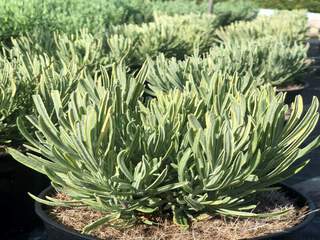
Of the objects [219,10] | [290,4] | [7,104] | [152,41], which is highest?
[7,104]

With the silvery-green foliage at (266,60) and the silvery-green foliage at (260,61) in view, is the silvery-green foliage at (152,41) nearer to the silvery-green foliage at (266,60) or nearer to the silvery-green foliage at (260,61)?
the silvery-green foliage at (260,61)

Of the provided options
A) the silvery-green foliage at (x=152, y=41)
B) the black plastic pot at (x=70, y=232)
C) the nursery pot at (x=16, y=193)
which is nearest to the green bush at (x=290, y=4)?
the silvery-green foliage at (x=152, y=41)

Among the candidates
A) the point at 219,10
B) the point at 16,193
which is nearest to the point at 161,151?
the point at 16,193

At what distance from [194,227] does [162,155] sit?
363mm

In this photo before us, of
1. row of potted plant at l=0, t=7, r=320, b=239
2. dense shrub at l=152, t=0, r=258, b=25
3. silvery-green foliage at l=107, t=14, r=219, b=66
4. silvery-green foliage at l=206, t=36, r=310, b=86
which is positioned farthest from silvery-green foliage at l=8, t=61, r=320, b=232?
dense shrub at l=152, t=0, r=258, b=25

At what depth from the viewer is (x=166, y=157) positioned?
257 cm

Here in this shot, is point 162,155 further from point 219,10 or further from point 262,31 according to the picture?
point 219,10

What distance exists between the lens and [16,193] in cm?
357

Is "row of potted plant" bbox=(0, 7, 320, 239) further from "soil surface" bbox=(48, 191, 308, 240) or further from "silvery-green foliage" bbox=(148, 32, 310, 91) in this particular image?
"silvery-green foliage" bbox=(148, 32, 310, 91)

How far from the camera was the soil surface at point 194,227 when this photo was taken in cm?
254

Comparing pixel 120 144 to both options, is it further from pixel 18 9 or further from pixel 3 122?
pixel 18 9

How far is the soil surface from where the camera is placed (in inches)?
100

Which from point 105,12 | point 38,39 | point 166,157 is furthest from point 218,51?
point 166,157

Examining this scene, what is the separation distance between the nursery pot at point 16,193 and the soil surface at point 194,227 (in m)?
0.80
